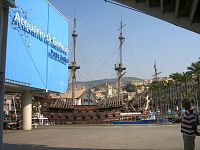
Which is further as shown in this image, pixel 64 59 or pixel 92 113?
pixel 92 113

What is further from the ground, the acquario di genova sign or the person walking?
the acquario di genova sign

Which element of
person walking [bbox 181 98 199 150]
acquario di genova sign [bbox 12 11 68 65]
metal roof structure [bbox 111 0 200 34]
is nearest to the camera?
person walking [bbox 181 98 199 150]

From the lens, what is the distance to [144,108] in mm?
89625

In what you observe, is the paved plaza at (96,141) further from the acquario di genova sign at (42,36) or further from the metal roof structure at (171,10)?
the acquario di genova sign at (42,36)

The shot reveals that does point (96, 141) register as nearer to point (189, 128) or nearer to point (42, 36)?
point (189, 128)

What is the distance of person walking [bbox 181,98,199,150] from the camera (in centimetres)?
1056

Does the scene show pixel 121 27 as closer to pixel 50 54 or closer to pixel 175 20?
pixel 50 54

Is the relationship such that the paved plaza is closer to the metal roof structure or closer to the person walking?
the metal roof structure

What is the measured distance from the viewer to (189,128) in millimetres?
10617

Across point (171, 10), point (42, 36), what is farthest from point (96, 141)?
point (42, 36)

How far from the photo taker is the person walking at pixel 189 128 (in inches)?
416

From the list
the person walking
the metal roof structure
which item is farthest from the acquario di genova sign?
the person walking

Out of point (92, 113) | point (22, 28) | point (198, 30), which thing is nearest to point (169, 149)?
point (198, 30)

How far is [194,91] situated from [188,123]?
9824 cm
